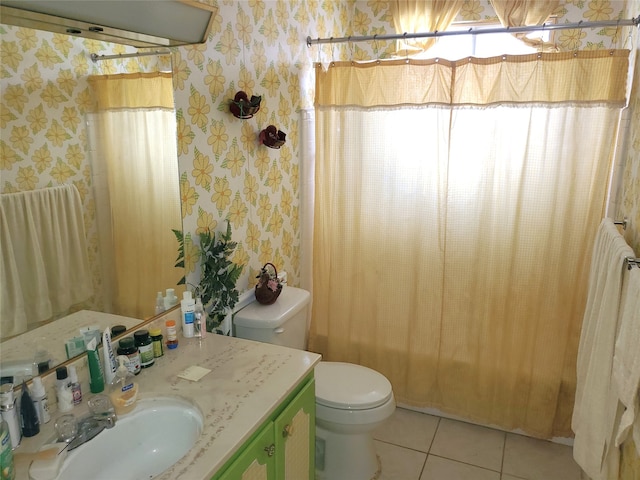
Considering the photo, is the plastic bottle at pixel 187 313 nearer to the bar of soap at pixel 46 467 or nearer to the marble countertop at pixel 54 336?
the marble countertop at pixel 54 336

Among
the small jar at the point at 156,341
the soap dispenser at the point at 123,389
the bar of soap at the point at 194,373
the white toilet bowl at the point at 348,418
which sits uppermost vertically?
the small jar at the point at 156,341

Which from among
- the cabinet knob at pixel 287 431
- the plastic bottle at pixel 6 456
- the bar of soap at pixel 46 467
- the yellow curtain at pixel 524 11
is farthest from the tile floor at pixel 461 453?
the yellow curtain at pixel 524 11

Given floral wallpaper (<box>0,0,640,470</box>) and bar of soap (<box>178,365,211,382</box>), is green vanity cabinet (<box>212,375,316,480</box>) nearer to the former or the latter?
bar of soap (<box>178,365,211,382</box>)

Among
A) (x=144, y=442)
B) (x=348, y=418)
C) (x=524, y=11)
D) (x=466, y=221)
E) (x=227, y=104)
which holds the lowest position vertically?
(x=348, y=418)

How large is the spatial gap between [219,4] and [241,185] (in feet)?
2.51

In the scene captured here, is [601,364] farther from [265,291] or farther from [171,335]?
[171,335]

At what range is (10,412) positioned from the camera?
1161mm

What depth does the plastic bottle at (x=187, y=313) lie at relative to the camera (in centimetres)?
178

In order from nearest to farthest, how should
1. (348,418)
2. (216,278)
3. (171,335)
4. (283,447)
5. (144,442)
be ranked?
(144,442)
(283,447)
(171,335)
(216,278)
(348,418)

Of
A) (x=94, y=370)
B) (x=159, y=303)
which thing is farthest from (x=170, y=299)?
(x=94, y=370)

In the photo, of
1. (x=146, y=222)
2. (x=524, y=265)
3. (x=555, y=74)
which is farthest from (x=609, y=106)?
(x=146, y=222)

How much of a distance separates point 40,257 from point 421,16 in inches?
101

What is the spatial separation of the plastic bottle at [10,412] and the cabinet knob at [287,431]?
720mm

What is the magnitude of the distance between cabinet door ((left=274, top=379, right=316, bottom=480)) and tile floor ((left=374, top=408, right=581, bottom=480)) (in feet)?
2.61
